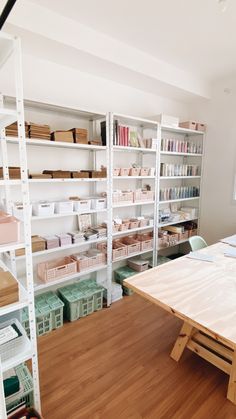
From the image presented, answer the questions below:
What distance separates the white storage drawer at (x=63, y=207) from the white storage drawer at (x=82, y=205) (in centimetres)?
7

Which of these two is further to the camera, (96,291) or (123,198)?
(123,198)

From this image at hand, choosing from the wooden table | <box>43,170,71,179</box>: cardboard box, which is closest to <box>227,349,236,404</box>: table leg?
the wooden table

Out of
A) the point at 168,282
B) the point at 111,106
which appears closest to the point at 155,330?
the point at 168,282

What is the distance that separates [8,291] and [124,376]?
45.9 inches

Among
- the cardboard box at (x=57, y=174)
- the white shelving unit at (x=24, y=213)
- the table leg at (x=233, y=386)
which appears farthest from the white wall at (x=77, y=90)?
the table leg at (x=233, y=386)

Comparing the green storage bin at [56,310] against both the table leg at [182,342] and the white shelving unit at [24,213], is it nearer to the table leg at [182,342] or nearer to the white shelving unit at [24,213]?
the white shelving unit at [24,213]

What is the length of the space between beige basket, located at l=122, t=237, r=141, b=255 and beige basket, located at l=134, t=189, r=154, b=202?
0.57 metres

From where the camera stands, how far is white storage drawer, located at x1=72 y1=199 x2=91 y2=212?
236cm

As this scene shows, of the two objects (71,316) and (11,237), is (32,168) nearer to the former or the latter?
(11,237)

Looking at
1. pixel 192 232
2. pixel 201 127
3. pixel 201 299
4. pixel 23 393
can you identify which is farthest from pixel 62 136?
pixel 192 232

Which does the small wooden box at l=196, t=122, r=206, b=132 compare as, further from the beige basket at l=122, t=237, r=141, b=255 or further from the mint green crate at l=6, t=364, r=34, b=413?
the mint green crate at l=6, t=364, r=34, b=413

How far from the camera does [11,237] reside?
1.17m

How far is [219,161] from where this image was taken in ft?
11.3

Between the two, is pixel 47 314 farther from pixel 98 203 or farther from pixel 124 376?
pixel 98 203
